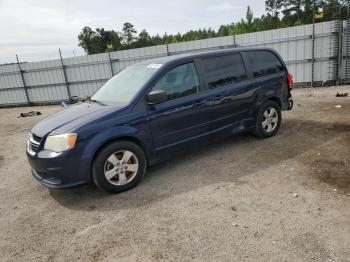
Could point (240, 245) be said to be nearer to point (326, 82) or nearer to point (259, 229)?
point (259, 229)

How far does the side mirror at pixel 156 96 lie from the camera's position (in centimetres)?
423

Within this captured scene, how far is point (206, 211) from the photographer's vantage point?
3.55m

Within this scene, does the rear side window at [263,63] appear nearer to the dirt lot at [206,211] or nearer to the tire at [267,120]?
the tire at [267,120]

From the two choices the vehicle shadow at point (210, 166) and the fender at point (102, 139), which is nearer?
the fender at point (102, 139)

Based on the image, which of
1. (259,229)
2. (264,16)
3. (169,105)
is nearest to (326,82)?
(169,105)

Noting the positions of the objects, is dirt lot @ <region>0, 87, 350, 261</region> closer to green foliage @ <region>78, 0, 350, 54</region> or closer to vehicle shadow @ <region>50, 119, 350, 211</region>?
vehicle shadow @ <region>50, 119, 350, 211</region>

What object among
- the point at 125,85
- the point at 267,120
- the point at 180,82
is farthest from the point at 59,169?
the point at 267,120

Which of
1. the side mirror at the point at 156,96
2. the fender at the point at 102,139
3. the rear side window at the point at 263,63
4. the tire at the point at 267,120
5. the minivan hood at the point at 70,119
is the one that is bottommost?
the tire at the point at 267,120

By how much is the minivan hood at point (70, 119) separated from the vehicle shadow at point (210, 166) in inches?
39.2

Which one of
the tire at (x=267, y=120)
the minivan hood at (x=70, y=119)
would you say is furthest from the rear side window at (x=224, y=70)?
the minivan hood at (x=70, y=119)

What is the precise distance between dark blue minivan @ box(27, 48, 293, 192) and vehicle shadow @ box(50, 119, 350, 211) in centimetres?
26

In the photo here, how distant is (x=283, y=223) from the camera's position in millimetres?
3176

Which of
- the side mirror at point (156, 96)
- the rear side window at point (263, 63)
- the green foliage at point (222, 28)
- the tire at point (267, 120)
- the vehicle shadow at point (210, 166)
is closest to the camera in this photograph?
the vehicle shadow at point (210, 166)

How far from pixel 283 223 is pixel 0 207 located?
12.4 feet
